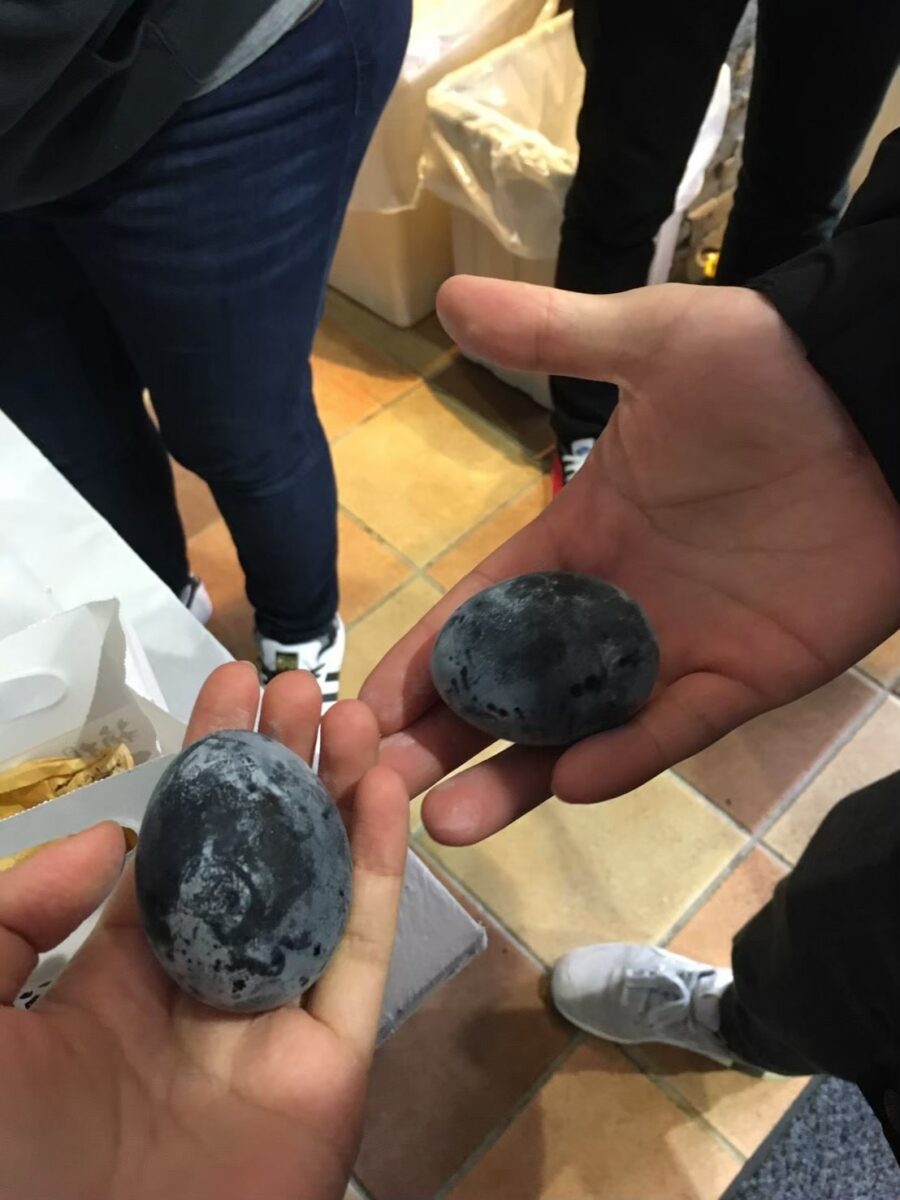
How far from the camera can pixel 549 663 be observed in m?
0.62

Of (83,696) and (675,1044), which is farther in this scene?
(675,1044)

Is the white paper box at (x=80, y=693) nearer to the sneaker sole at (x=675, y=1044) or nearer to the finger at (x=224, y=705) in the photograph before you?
the finger at (x=224, y=705)

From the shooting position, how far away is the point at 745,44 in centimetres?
144

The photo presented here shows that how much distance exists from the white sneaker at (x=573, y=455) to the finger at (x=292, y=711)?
0.86m

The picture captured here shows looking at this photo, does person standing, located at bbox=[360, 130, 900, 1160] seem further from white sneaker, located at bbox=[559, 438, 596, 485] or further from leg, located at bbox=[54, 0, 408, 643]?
white sneaker, located at bbox=[559, 438, 596, 485]

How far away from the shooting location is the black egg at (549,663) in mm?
619

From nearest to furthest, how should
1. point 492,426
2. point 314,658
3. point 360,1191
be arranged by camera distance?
point 360,1191 → point 314,658 → point 492,426

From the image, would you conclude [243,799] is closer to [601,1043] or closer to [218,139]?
[218,139]

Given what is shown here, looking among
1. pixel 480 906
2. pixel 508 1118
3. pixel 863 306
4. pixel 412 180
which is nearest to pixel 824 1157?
pixel 508 1118

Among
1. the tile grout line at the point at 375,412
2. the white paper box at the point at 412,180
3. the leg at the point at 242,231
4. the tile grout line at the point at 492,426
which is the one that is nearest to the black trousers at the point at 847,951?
the leg at the point at 242,231

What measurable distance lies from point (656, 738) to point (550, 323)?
0.89 feet

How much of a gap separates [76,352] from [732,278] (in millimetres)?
861

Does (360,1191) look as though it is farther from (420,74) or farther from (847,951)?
(420,74)

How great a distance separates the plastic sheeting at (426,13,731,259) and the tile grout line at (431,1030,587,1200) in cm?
103
